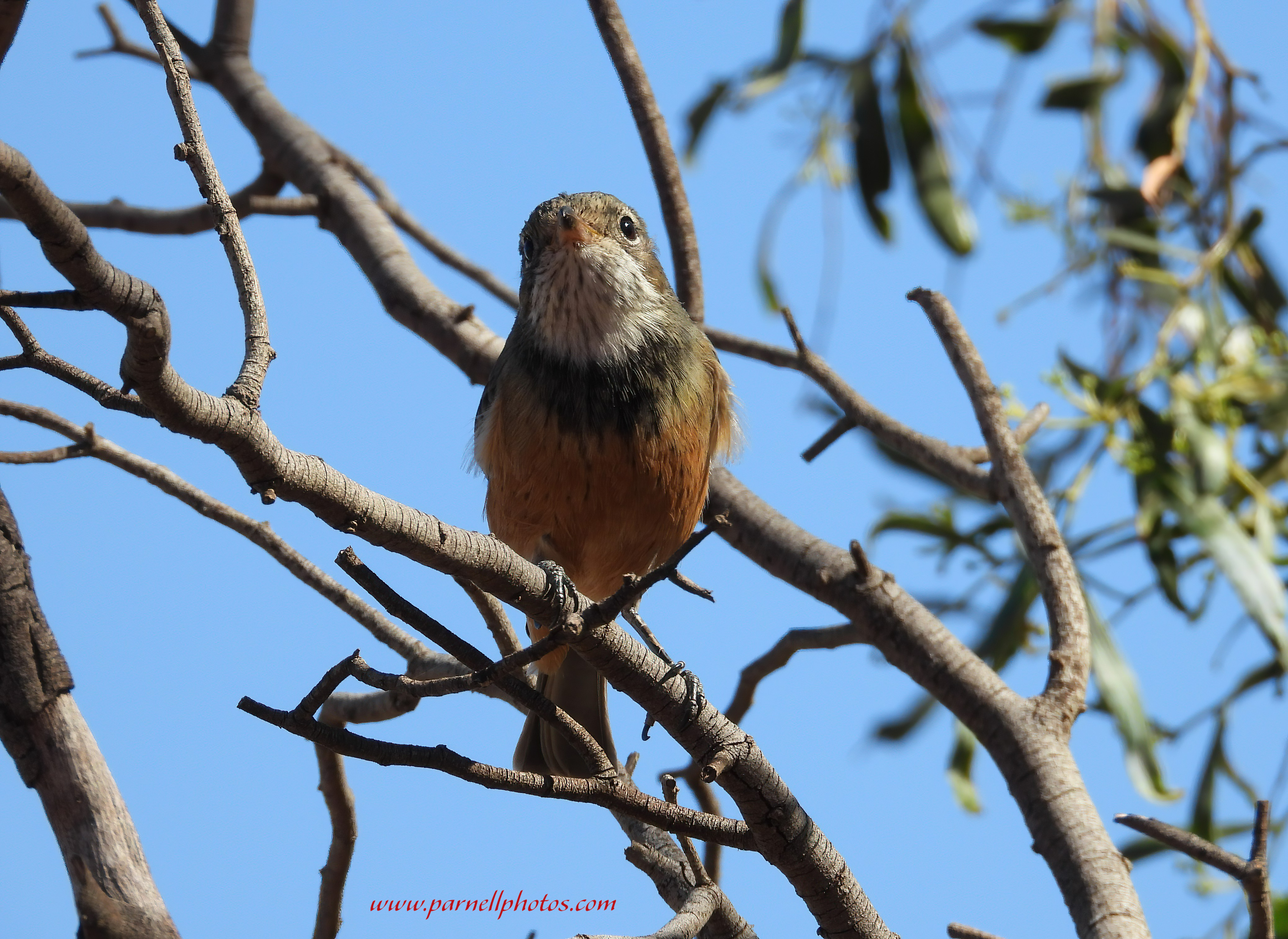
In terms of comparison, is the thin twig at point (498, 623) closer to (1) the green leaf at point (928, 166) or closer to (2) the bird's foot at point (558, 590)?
(2) the bird's foot at point (558, 590)

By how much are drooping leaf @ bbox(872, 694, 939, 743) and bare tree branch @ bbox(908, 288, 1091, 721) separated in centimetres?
184

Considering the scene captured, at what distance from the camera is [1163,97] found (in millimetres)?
5434

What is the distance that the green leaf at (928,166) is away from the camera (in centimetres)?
499

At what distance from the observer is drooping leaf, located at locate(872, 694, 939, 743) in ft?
17.4

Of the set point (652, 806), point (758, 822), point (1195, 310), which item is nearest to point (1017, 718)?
point (758, 822)

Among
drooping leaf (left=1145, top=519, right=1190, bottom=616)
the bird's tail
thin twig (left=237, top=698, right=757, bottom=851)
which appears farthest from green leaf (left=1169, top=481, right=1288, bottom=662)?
thin twig (left=237, top=698, right=757, bottom=851)

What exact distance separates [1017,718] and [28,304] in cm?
265

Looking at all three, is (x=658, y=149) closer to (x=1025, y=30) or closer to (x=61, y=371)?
(x=1025, y=30)

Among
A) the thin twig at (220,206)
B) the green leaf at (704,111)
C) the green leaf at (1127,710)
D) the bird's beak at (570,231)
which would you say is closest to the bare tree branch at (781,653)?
the green leaf at (1127,710)

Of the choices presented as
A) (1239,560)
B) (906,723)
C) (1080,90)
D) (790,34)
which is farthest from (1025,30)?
(906,723)

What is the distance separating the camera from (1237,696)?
495 cm

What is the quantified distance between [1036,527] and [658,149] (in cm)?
183

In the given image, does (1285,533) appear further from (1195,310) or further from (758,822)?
(758,822)

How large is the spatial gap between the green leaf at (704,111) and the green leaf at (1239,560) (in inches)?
107
